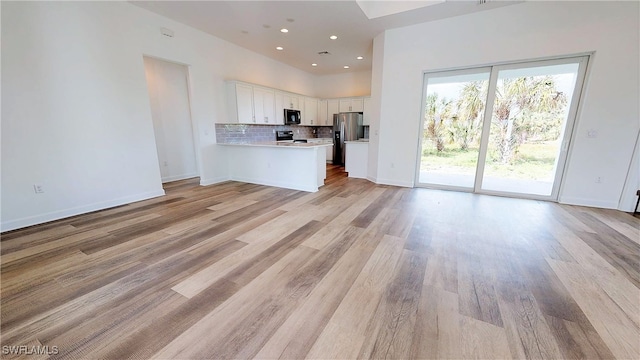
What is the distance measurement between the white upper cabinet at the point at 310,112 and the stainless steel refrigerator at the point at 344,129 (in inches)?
27.0

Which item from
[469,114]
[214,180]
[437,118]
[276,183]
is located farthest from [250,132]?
[469,114]

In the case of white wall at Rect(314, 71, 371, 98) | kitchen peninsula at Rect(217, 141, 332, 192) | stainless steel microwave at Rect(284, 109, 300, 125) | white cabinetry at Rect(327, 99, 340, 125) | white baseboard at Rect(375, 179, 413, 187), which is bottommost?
white baseboard at Rect(375, 179, 413, 187)

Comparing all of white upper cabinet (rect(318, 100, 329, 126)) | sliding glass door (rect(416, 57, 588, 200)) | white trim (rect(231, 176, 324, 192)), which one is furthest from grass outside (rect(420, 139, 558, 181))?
white upper cabinet (rect(318, 100, 329, 126))

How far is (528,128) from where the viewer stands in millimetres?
3904

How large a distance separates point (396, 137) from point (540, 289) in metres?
3.47

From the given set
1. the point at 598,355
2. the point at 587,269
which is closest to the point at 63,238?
the point at 598,355

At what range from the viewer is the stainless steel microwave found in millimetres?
6348

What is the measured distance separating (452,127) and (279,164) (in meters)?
3.49

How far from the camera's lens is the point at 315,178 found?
4.43 m

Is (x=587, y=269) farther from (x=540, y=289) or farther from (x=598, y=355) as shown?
(x=598, y=355)

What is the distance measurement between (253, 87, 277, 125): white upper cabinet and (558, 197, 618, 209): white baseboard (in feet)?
19.4

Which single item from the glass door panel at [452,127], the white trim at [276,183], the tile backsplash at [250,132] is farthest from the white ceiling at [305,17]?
the white trim at [276,183]

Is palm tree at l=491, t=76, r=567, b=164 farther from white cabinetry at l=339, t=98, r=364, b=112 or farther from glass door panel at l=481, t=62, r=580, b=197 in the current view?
white cabinetry at l=339, t=98, r=364, b=112

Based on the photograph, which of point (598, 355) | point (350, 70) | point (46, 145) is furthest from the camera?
point (350, 70)
